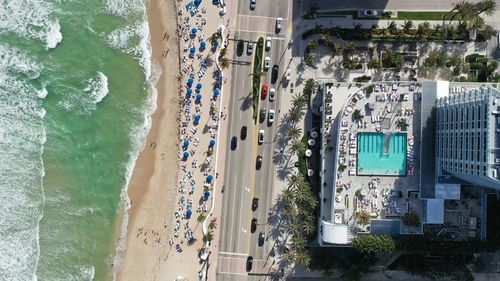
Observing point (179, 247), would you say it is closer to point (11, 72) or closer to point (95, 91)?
point (95, 91)

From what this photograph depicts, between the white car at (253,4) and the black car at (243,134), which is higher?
the white car at (253,4)

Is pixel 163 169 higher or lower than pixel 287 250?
higher

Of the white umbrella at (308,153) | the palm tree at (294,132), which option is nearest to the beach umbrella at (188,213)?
the palm tree at (294,132)

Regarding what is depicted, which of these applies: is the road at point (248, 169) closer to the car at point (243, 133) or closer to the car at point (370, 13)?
the car at point (243, 133)

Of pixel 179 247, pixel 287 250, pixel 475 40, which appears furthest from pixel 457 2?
pixel 179 247

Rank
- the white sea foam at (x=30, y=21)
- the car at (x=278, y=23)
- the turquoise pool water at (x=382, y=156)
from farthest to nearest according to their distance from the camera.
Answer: the white sea foam at (x=30, y=21) → the car at (x=278, y=23) → the turquoise pool water at (x=382, y=156)

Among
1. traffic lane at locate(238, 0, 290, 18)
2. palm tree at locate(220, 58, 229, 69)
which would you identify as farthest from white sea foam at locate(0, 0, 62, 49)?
traffic lane at locate(238, 0, 290, 18)

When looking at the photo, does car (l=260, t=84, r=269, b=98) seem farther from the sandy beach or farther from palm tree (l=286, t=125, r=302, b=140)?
the sandy beach
